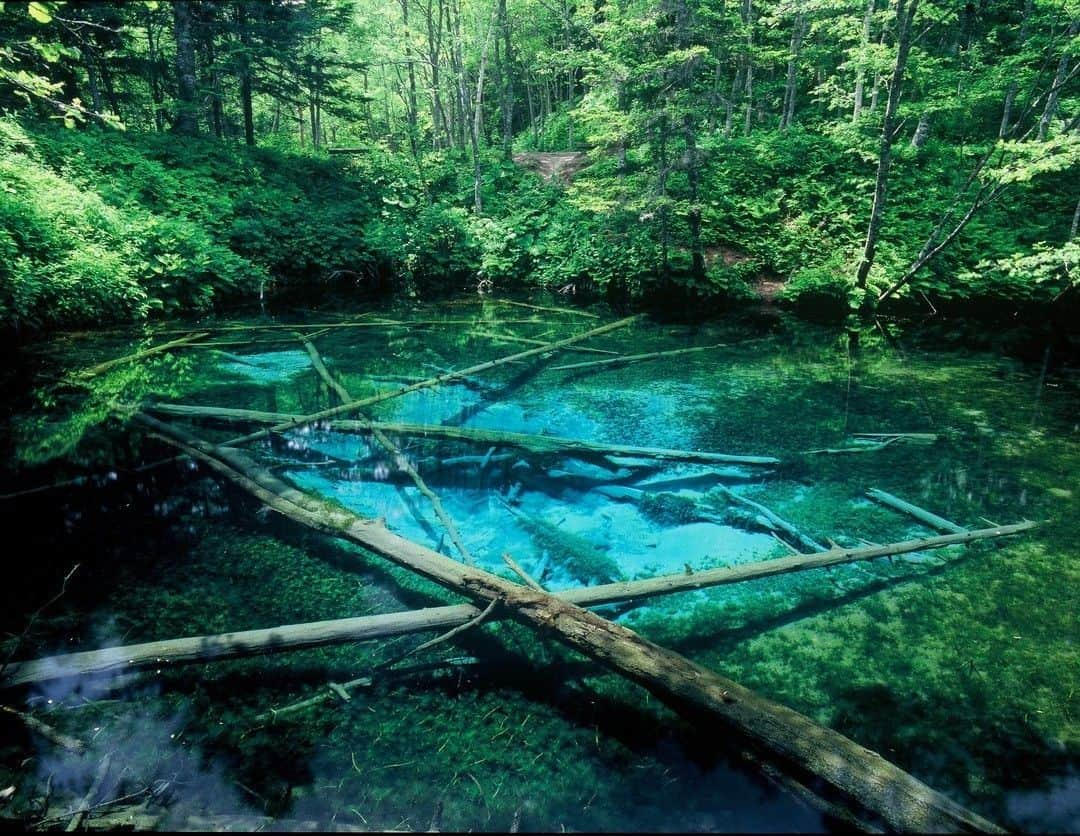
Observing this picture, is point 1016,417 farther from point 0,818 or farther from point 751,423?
point 0,818

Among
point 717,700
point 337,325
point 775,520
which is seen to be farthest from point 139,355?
point 717,700

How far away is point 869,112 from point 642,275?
314 inches

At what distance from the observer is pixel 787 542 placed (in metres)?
5.59

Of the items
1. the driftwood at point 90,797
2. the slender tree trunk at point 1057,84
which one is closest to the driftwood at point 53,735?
the driftwood at point 90,797

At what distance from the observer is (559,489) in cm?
668

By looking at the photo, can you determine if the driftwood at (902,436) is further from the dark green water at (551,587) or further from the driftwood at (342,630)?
the driftwood at (342,630)

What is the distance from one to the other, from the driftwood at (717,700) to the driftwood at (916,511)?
3.74 m

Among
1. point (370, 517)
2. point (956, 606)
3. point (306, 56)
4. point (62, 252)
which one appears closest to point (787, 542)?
point (956, 606)

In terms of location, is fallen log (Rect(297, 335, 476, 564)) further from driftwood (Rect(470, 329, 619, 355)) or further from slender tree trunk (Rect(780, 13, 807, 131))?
slender tree trunk (Rect(780, 13, 807, 131))

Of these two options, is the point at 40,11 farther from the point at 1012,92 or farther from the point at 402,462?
the point at 1012,92

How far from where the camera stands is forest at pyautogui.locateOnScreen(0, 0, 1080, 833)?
3.13 meters

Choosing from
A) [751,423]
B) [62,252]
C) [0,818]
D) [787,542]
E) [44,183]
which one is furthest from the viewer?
[44,183]

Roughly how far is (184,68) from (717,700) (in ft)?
79.4

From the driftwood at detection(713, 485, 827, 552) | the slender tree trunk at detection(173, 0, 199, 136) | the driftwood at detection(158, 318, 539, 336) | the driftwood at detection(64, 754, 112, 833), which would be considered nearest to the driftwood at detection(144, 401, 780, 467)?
the driftwood at detection(713, 485, 827, 552)
